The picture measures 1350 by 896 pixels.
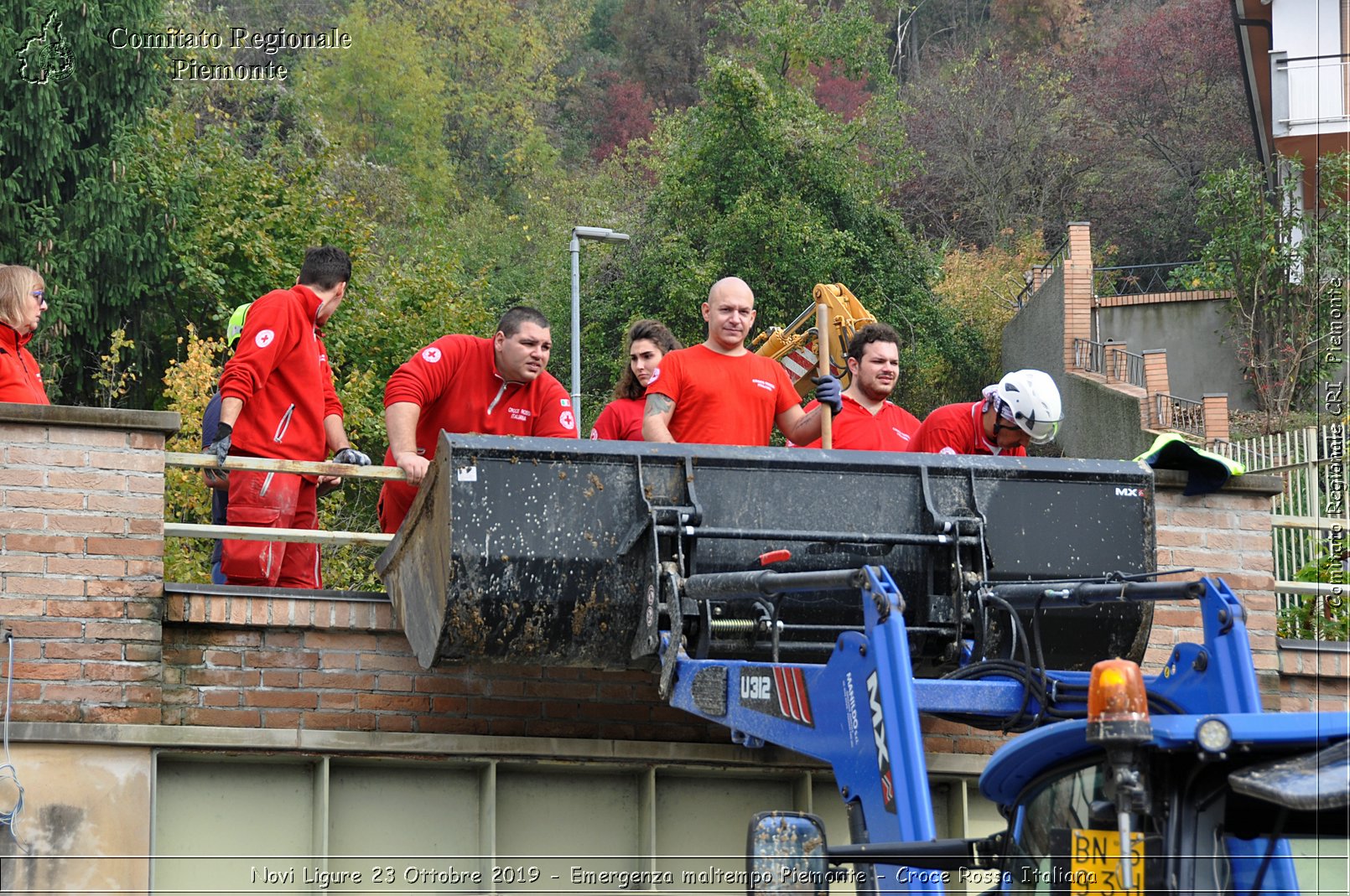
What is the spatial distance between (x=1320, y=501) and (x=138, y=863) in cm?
882

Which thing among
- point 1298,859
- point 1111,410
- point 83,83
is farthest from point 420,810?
point 83,83

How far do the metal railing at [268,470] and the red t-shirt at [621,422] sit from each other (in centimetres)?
164

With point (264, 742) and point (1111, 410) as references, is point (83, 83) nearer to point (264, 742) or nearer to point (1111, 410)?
point (1111, 410)

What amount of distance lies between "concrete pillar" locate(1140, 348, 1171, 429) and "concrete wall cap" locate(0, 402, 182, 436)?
16974 millimetres

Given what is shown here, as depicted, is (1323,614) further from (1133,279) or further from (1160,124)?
(1160,124)

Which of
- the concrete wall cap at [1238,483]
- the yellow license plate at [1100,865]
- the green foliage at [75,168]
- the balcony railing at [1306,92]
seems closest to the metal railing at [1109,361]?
the balcony railing at [1306,92]

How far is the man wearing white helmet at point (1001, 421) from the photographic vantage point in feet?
23.5

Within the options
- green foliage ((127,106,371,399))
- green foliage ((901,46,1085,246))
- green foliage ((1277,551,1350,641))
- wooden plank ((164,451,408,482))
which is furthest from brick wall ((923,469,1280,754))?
green foliage ((901,46,1085,246))

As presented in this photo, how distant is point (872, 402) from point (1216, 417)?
39.9 ft

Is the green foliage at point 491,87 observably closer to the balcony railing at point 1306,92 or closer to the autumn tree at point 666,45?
the autumn tree at point 666,45

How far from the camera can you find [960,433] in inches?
298

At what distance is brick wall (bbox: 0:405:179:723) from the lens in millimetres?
6895

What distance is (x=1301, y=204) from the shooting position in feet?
78.7

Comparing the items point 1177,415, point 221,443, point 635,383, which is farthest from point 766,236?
point 221,443
